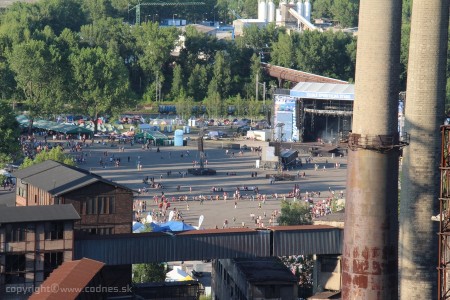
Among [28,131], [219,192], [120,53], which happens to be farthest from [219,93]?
[219,192]

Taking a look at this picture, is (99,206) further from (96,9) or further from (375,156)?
(96,9)

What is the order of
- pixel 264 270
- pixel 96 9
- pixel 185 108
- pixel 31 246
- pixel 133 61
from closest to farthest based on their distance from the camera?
pixel 31 246, pixel 264 270, pixel 185 108, pixel 133 61, pixel 96 9

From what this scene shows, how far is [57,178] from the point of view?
4466cm

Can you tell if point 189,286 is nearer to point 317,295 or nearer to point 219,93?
point 317,295

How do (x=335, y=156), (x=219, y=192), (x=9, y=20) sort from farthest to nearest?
(x=9, y=20), (x=335, y=156), (x=219, y=192)

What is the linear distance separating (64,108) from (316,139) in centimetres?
1938

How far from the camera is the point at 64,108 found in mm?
101125

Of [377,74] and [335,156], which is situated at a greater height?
[377,74]

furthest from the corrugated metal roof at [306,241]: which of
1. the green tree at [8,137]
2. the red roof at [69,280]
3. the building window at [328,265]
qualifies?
the green tree at [8,137]

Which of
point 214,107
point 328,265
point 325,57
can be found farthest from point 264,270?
point 325,57

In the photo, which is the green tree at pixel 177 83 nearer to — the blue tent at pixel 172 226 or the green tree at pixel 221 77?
the green tree at pixel 221 77

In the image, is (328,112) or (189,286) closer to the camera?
(189,286)

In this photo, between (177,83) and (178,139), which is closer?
(178,139)

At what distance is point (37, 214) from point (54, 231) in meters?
0.71
